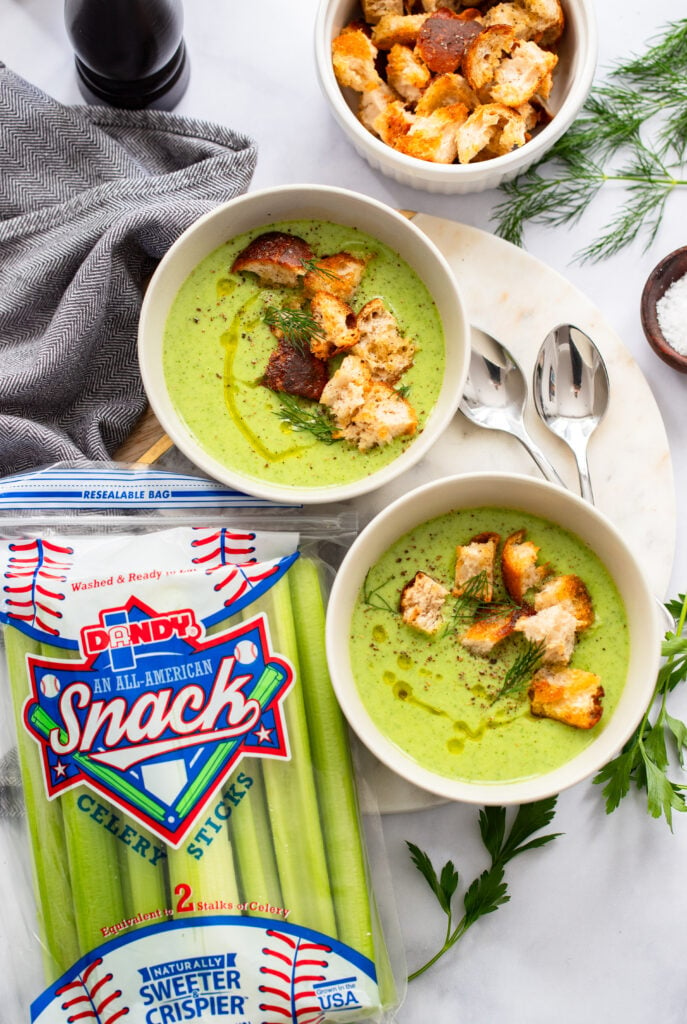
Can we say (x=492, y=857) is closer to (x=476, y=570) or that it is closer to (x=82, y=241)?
(x=476, y=570)

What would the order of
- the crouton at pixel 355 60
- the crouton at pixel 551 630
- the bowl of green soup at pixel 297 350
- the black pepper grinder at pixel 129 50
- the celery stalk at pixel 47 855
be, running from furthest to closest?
the crouton at pixel 355 60 < the black pepper grinder at pixel 129 50 < the bowl of green soup at pixel 297 350 < the celery stalk at pixel 47 855 < the crouton at pixel 551 630

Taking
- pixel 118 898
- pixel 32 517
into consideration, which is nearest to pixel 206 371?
pixel 32 517

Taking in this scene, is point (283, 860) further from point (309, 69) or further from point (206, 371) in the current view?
point (309, 69)

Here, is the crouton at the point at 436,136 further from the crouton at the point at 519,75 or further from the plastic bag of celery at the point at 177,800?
the plastic bag of celery at the point at 177,800

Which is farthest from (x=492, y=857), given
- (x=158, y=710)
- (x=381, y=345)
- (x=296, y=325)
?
(x=296, y=325)

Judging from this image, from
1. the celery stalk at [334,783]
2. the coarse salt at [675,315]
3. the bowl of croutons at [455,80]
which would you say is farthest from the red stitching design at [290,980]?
the bowl of croutons at [455,80]

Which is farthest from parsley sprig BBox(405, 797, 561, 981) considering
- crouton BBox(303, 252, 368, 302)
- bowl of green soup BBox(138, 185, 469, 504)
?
crouton BBox(303, 252, 368, 302)
